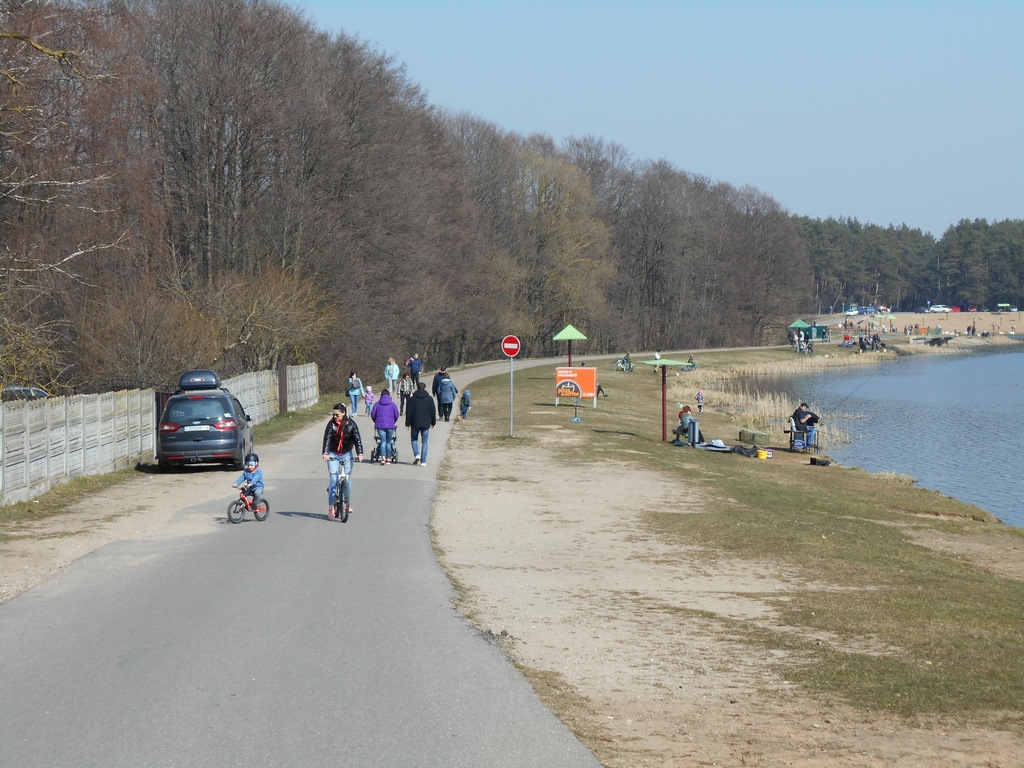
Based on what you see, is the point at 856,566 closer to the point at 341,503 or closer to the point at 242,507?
the point at 341,503

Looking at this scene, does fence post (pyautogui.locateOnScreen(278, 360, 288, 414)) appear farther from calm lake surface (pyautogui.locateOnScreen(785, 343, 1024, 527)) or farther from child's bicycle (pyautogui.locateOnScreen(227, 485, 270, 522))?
child's bicycle (pyautogui.locateOnScreen(227, 485, 270, 522))

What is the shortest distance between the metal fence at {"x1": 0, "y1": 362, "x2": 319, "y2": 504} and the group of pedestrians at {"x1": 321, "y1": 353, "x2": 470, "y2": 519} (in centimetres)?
457

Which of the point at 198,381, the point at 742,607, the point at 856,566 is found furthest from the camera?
the point at 198,381

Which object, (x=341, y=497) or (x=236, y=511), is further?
(x=341, y=497)

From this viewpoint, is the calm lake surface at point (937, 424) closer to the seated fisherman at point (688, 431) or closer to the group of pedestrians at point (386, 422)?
the seated fisherman at point (688, 431)

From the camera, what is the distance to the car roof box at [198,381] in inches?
1043

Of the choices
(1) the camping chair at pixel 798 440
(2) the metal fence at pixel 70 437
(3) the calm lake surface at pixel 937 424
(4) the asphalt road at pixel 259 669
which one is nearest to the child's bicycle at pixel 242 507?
(4) the asphalt road at pixel 259 669

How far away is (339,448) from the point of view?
16844mm

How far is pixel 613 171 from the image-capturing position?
10394cm

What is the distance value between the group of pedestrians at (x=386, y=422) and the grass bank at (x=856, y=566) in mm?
2231

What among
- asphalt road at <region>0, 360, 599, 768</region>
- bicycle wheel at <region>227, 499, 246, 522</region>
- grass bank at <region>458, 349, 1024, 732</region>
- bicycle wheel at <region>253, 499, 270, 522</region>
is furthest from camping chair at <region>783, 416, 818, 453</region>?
asphalt road at <region>0, 360, 599, 768</region>

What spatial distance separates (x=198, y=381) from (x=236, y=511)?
34.8 feet

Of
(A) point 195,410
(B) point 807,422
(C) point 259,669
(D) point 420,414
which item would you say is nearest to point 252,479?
(A) point 195,410

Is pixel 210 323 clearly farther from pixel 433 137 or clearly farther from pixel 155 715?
pixel 433 137
